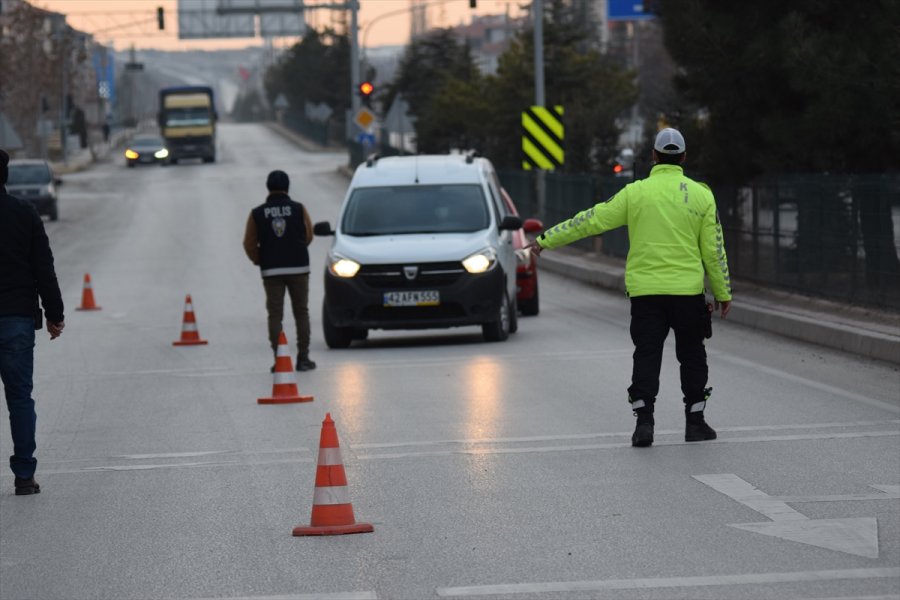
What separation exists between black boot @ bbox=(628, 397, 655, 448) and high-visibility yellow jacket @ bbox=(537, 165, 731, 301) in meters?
0.66

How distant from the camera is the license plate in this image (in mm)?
18000

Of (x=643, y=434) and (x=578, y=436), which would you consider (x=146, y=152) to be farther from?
(x=643, y=434)

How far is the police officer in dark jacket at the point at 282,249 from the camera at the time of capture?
16406 mm

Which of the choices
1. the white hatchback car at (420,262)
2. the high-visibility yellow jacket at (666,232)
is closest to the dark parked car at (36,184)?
the white hatchback car at (420,262)

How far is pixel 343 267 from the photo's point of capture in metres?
18.2

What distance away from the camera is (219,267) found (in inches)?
1318

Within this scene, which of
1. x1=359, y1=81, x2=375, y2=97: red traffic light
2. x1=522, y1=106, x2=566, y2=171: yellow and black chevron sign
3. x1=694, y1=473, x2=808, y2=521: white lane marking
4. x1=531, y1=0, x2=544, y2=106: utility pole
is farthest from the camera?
x1=359, y1=81, x2=375, y2=97: red traffic light

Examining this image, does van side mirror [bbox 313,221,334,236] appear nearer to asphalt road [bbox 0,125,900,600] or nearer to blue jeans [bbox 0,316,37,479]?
asphalt road [bbox 0,125,900,600]

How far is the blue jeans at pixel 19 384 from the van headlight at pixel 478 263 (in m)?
8.34

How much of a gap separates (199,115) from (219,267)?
169 feet

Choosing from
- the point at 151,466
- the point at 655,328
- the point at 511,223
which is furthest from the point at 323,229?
the point at 655,328

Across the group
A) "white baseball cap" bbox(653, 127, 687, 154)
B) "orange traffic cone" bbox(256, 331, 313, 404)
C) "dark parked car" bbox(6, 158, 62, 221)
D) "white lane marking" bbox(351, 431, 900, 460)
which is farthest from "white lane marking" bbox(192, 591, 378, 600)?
"dark parked car" bbox(6, 158, 62, 221)

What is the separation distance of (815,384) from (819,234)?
6313 millimetres

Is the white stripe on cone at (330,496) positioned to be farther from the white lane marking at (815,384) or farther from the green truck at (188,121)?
the green truck at (188,121)
